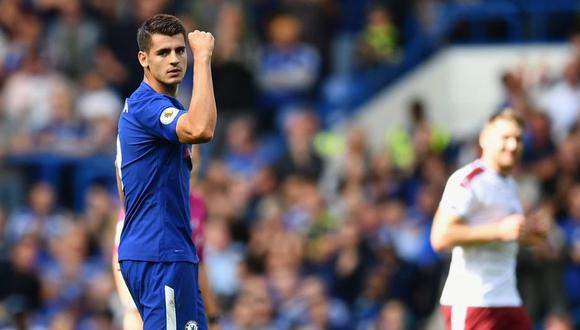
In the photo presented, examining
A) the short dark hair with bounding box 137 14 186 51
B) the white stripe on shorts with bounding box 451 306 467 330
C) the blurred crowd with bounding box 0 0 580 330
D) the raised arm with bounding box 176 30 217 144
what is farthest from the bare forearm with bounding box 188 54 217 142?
the blurred crowd with bounding box 0 0 580 330

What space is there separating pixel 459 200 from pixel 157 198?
80.4 inches

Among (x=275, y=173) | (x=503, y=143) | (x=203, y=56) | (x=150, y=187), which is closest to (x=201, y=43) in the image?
(x=203, y=56)

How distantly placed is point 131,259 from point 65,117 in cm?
974

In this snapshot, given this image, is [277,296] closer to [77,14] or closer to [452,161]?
[452,161]

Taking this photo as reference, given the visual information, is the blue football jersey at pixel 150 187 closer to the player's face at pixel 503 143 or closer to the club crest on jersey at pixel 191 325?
the club crest on jersey at pixel 191 325

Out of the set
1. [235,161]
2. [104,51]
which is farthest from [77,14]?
[235,161]

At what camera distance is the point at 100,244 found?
50.4 feet

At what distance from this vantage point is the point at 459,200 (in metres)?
8.30

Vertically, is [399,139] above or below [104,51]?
below

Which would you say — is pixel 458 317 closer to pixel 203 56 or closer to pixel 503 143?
pixel 503 143

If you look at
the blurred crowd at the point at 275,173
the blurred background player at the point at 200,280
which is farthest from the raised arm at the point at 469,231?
the blurred crowd at the point at 275,173

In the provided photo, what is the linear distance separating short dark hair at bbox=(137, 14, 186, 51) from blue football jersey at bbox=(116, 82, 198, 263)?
0.74 feet

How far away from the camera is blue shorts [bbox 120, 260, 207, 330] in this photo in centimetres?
701

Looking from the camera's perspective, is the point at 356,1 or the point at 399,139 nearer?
the point at 399,139
